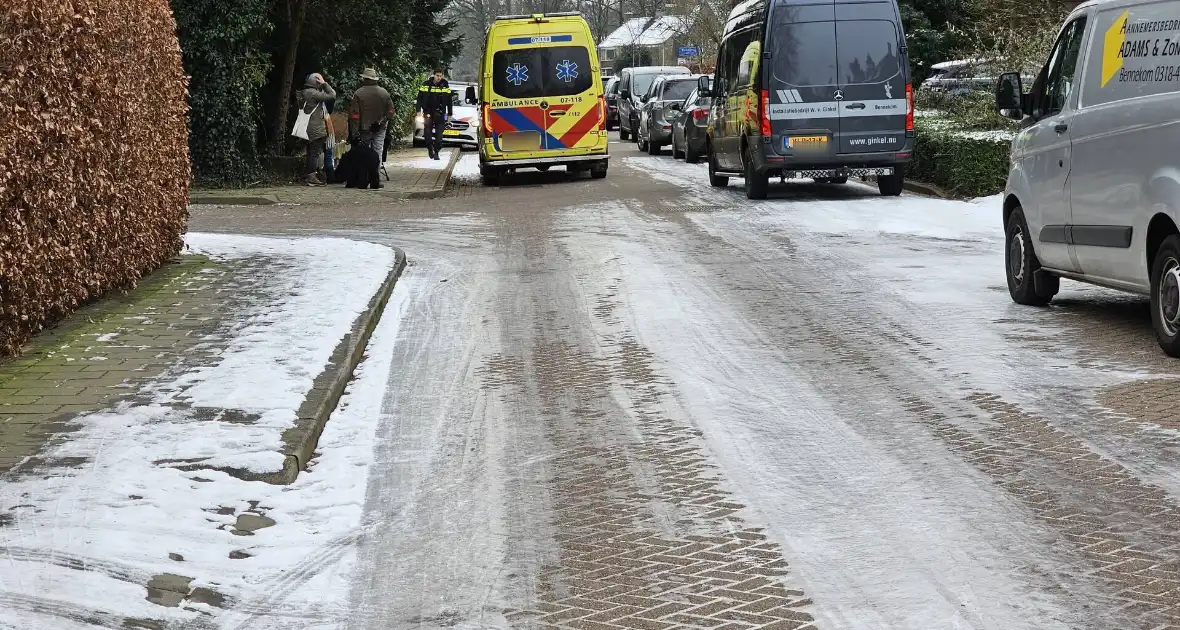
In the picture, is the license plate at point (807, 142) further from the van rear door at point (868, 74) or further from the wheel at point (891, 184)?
the wheel at point (891, 184)

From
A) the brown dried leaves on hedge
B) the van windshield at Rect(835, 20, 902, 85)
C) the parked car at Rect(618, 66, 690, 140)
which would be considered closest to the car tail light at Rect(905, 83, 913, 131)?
the van windshield at Rect(835, 20, 902, 85)

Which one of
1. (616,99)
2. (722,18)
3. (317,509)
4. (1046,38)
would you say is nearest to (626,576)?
(317,509)

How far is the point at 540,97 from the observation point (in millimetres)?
24594

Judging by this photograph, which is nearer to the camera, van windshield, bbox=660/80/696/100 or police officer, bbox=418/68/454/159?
police officer, bbox=418/68/454/159

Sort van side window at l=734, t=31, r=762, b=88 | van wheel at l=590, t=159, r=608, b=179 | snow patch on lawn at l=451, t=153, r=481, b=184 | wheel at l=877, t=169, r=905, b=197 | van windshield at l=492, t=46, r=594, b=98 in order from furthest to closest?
snow patch on lawn at l=451, t=153, r=481, b=184
van wheel at l=590, t=159, r=608, b=179
van windshield at l=492, t=46, r=594, b=98
wheel at l=877, t=169, r=905, b=197
van side window at l=734, t=31, r=762, b=88

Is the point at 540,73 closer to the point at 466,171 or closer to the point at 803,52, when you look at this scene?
the point at 466,171

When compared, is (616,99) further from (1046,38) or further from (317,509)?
(317,509)

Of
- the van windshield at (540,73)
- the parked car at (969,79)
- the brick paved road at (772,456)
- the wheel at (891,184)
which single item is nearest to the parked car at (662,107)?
the parked car at (969,79)

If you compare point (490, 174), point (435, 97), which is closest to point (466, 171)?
point (435, 97)

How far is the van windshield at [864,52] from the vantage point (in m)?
18.6

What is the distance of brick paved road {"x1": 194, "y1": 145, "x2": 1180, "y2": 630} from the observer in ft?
14.7

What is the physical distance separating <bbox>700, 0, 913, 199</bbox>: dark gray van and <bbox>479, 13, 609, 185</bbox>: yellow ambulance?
6.22 metres

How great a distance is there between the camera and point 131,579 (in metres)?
4.56

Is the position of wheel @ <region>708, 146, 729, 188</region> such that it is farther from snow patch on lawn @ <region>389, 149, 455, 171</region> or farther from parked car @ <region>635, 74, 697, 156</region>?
parked car @ <region>635, 74, 697, 156</region>
